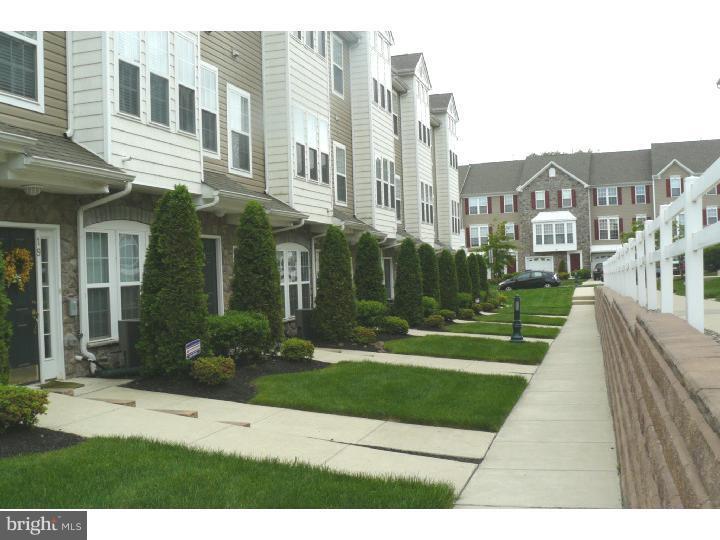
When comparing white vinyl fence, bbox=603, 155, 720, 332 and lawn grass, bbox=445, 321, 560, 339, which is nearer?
white vinyl fence, bbox=603, 155, 720, 332

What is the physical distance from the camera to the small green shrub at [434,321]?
19469mm

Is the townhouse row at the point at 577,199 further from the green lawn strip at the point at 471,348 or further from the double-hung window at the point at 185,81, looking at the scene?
the double-hung window at the point at 185,81

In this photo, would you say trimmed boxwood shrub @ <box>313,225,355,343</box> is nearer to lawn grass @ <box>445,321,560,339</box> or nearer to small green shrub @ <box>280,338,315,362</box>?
small green shrub @ <box>280,338,315,362</box>

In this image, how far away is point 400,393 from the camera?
9367 mm

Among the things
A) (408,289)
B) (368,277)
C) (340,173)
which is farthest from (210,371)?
(340,173)

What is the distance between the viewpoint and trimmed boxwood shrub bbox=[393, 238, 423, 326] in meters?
19.4

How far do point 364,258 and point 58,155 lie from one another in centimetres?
978

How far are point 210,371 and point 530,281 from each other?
38.3m

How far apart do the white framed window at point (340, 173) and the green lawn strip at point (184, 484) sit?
14.0 m

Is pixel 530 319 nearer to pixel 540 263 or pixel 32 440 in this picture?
pixel 32 440

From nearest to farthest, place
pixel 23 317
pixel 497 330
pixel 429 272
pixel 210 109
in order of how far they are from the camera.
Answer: pixel 23 317 → pixel 210 109 → pixel 497 330 → pixel 429 272

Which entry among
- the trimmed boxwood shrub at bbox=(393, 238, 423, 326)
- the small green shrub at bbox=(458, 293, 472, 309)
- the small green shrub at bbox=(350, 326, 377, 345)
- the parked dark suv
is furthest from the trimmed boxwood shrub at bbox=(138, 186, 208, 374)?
the parked dark suv

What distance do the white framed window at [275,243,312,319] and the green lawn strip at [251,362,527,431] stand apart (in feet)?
17.2

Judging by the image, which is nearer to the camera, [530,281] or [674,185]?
[530,281]
